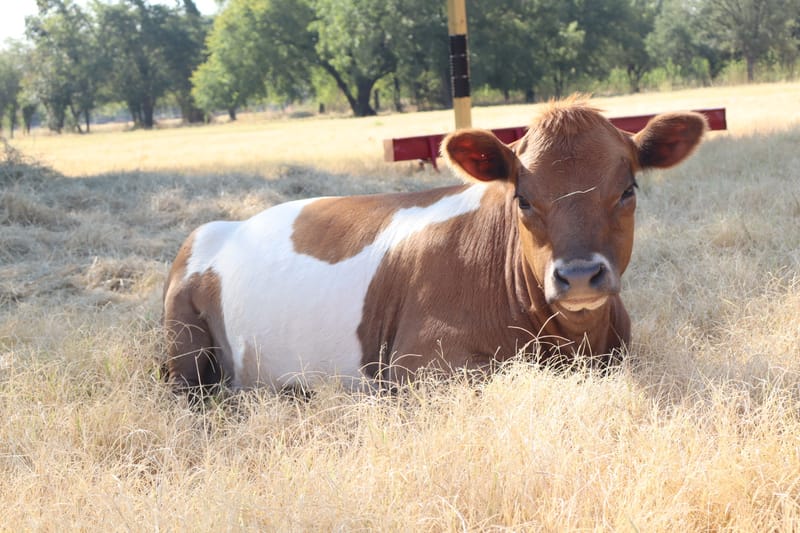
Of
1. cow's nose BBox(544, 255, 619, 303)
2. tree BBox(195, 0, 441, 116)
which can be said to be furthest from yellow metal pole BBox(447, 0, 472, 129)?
tree BBox(195, 0, 441, 116)

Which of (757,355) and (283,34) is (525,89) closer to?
(283,34)

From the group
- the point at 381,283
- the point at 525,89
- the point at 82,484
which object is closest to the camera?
the point at 82,484

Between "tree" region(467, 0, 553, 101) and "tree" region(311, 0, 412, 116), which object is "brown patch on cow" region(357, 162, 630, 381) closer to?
"tree" region(311, 0, 412, 116)

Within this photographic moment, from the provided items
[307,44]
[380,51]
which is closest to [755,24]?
[380,51]

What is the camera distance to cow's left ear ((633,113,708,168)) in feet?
12.1

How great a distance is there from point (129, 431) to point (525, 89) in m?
57.9

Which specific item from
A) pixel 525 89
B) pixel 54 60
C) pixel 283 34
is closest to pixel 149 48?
pixel 54 60

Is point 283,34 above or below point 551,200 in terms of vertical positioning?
above

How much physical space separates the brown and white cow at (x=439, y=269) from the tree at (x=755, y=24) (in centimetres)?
5346

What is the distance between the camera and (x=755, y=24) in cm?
Answer: 5491

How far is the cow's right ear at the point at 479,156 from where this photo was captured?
363cm

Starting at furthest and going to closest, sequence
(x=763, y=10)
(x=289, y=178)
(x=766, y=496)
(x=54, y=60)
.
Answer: (x=54, y=60)
(x=763, y=10)
(x=289, y=178)
(x=766, y=496)

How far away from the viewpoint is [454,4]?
39.1ft

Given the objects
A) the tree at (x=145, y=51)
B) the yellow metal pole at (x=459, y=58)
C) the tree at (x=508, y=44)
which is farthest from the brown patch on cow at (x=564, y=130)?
Result: the tree at (x=145, y=51)
